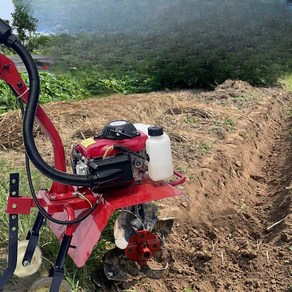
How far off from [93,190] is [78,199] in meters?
0.14

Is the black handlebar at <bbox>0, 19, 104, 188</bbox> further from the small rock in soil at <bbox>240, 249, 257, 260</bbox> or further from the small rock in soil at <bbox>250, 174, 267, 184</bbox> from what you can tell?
the small rock in soil at <bbox>250, 174, 267, 184</bbox>

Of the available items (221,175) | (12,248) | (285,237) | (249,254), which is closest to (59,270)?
(12,248)

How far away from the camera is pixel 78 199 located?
124 inches

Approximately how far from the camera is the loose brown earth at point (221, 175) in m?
3.95

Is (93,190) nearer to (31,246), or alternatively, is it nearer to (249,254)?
(31,246)

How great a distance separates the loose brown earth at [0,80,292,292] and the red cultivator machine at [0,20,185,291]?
464 mm

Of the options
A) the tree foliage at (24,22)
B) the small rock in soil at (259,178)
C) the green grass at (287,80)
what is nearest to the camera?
the small rock in soil at (259,178)

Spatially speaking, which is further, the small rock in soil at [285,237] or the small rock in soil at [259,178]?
the small rock in soil at [259,178]

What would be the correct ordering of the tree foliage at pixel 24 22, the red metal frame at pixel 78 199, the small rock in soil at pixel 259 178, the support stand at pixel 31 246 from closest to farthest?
the red metal frame at pixel 78 199 < the support stand at pixel 31 246 < the small rock in soil at pixel 259 178 < the tree foliage at pixel 24 22

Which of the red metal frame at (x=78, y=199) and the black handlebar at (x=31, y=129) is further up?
the black handlebar at (x=31, y=129)

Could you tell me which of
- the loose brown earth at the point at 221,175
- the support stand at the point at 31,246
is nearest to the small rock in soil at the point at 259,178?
the loose brown earth at the point at 221,175

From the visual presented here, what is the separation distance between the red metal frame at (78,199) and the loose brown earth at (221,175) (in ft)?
2.16

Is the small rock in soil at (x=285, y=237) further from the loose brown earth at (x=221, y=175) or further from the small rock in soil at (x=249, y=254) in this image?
the small rock in soil at (x=249, y=254)

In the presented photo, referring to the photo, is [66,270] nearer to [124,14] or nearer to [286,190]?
[286,190]
